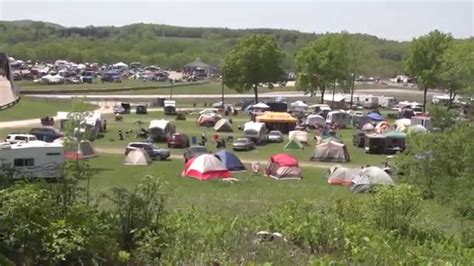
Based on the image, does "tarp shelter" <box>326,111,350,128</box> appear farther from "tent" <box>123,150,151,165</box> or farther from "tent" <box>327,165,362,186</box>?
"tent" <box>327,165,362,186</box>

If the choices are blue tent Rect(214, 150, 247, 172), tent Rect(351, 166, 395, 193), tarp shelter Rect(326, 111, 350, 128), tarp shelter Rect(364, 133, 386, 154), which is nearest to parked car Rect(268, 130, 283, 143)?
tarp shelter Rect(364, 133, 386, 154)

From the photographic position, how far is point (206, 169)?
25.3 meters

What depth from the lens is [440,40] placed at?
187ft

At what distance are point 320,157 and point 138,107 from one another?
21790mm

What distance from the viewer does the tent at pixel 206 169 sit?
2523cm

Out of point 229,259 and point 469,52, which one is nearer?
point 229,259

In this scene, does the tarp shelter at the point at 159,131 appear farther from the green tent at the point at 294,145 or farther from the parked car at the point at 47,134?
the green tent at the point at 294,145

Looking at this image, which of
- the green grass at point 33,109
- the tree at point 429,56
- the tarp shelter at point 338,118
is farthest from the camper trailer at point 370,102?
the green grass at point 33,109

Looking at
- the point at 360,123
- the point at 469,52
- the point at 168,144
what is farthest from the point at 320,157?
the point at 469,52

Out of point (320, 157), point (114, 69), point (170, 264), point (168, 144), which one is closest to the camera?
point (170, 264)

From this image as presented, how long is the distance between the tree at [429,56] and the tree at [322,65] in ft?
18.2

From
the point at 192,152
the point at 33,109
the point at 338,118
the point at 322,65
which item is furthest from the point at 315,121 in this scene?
the point at 33,109

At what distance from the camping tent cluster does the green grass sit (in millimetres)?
20754

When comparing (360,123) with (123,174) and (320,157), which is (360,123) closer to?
(320,157)
